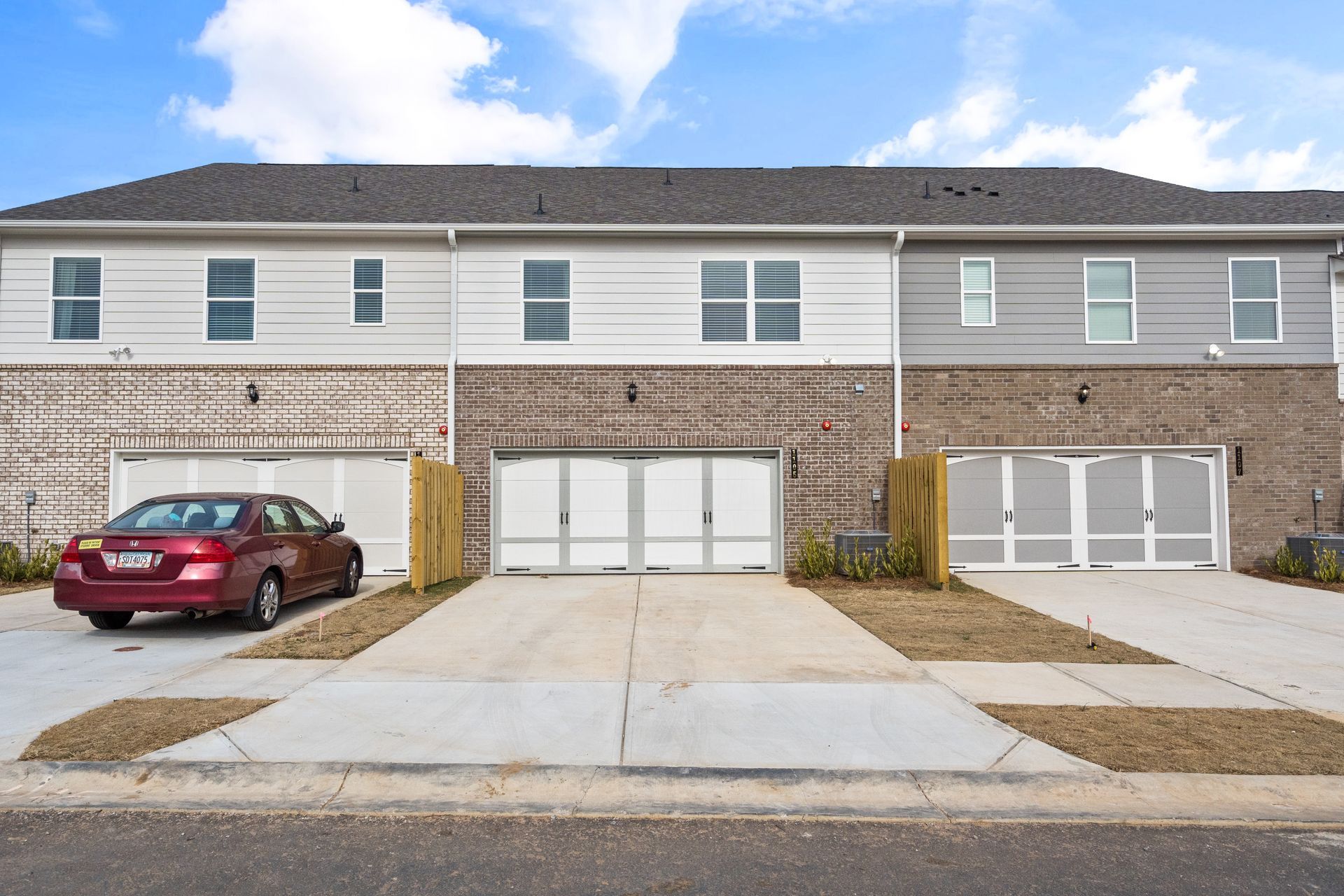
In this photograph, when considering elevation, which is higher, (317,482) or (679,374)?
(679,374)

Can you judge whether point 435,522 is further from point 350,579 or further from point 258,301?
point 258,301

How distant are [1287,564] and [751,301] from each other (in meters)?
9.60

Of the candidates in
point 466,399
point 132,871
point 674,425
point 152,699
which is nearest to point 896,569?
point 674,425

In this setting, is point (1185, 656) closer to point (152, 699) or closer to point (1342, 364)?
point (152, 699)

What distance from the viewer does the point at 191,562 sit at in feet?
26.8

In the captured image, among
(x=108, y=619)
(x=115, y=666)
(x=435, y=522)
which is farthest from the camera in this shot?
(x=435, y=522)

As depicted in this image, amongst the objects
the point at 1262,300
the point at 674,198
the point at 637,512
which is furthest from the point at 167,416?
the point at 1262,300

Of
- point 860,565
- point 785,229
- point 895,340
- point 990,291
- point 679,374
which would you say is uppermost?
point 785,229

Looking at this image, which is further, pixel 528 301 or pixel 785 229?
pixel 528 301

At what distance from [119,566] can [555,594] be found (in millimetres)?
5224

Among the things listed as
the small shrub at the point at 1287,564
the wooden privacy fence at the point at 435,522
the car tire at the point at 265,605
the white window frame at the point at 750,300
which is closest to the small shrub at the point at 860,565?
the white window frame at the point at 750,300

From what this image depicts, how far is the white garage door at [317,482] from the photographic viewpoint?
540 inches

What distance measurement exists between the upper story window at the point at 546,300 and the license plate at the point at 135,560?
23.2ft

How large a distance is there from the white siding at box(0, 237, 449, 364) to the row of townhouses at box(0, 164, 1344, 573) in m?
0.04
